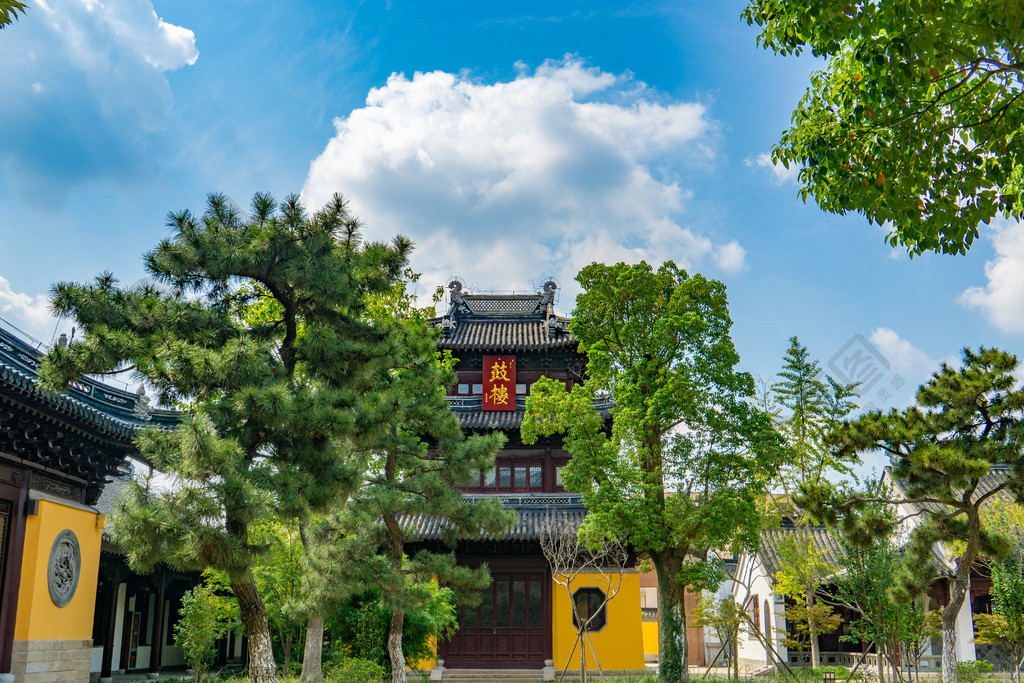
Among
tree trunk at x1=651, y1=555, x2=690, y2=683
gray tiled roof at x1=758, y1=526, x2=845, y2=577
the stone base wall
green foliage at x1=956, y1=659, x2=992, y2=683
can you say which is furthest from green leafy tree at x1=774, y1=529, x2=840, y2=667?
the stone base wall

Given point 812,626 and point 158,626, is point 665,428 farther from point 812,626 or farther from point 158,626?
point 158,626

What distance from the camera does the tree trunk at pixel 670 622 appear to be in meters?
14.0

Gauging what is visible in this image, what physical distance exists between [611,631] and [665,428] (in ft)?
21.2

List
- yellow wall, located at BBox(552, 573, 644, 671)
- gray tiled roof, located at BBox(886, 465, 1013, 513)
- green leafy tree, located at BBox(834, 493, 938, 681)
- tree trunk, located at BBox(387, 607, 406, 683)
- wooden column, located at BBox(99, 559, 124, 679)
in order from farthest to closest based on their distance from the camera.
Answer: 1. gray tiled roof, located at BBox(886, 465, 1013, 513)
2. yellow wall, located at BBox(552, 573, 644, 671)
3. wooden column, located at BBox(99, 559, 124, 679)
4. green leafy tree, located at BBox(834, 493, 938, 681)
5. tree trunk, located at BBox(387, 607, 406, 683)

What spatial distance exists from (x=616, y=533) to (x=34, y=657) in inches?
342

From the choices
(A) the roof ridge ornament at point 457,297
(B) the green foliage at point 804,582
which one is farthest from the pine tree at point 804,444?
(A) the roof ridge ornament at point 457,297

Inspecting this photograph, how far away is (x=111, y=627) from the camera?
1519 centimetres

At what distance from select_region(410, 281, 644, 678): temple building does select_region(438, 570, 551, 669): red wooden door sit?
0.07 ft

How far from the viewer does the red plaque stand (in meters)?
21.8

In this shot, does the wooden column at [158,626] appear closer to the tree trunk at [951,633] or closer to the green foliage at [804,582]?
the green foliage at [804,582]

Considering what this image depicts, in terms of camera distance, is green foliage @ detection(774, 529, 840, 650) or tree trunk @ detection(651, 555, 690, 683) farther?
green foliage @ detection(774, 529, 840, 650)

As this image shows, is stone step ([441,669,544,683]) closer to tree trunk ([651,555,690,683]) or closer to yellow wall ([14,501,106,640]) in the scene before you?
tree trunk ([651,555,690,683])

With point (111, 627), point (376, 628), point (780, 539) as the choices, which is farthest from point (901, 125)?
point (780, 539)

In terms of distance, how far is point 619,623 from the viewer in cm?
1812
